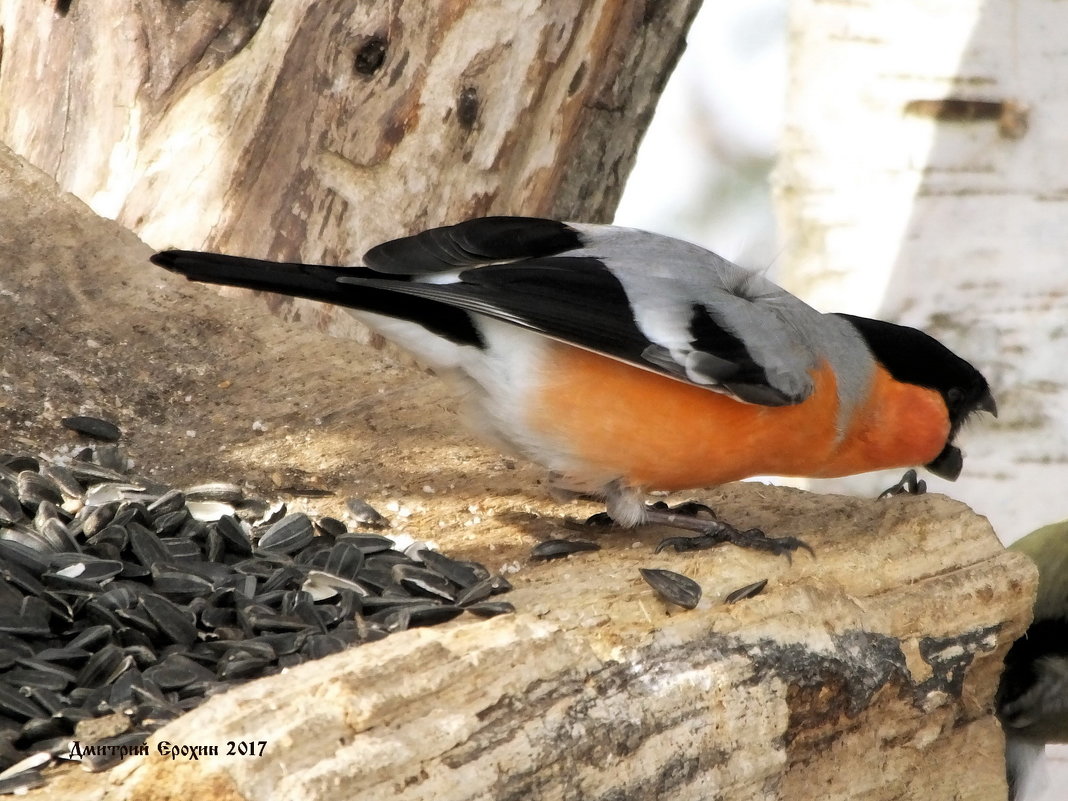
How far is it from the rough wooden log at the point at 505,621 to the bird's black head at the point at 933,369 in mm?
526

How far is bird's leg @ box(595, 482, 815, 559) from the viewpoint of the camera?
352 centimetres

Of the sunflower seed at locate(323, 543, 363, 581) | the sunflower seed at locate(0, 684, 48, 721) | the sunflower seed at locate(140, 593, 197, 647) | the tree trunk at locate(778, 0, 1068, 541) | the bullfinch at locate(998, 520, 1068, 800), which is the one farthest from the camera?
the tree trunk at locate(778, 0, 1068, 541)

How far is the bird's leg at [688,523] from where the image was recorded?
3.52 metres

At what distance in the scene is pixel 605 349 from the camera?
3689 mm

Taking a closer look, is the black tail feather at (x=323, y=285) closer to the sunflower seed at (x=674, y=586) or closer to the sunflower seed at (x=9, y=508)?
the sunflower seed at (x=9, y=508)

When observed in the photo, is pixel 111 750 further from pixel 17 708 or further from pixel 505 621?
pixel 505 621

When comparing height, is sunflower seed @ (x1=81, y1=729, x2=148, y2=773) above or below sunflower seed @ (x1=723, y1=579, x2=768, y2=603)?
below

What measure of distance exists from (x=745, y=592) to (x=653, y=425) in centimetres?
80

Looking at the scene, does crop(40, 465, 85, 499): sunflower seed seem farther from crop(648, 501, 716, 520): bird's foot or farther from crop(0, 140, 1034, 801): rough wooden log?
crop(648, 501, 716, 520): bird's foot

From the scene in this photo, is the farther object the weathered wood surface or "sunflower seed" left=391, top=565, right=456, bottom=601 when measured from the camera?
"sunflower seed" left=391, top=565, right=456, bottom=601

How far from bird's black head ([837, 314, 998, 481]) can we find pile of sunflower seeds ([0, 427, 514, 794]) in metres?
1.71

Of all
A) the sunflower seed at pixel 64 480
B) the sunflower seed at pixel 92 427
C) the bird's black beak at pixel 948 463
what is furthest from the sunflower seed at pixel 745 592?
the sunflower seed at pixel 92 427

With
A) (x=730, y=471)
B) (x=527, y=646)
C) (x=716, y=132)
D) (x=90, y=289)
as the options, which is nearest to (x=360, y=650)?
(x=527, y=646)

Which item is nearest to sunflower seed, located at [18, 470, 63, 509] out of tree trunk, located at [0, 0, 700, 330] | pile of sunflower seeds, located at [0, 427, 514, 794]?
pile of sunflower seeds, located at [0, 427, 514, 794]
